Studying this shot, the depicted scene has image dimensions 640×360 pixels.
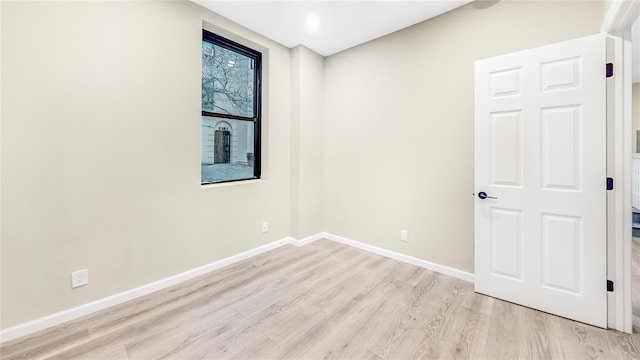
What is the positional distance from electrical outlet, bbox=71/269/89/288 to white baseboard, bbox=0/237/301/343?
0.56ft

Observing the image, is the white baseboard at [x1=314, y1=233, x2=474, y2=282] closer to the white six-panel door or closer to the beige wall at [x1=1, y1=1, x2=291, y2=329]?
A: the white six-panel door

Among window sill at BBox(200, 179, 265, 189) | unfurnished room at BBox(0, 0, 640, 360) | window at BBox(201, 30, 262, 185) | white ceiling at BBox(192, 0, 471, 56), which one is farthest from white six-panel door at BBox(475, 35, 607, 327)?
window at BBox(201, 30, 262, 185)

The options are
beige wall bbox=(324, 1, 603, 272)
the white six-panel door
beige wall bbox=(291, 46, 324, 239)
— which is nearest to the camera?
the white six-panel door

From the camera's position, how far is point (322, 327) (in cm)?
195

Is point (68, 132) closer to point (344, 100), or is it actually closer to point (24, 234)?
point (24, 234)

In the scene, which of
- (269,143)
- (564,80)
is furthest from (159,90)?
(564,80)

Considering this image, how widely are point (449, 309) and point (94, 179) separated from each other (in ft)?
9.77

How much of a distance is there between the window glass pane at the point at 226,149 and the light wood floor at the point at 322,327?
1173 millimetres

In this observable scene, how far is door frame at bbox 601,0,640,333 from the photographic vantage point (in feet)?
5.93

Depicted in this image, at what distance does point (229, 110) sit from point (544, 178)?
311 cm

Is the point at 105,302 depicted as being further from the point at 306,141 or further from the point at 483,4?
the point at 483,4

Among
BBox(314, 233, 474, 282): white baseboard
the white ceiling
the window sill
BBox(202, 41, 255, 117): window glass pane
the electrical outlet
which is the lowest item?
BBox(314, 233, 474, 282): white baseboard

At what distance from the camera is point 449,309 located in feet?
7.13

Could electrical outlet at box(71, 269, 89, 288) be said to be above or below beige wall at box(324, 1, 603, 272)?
below
